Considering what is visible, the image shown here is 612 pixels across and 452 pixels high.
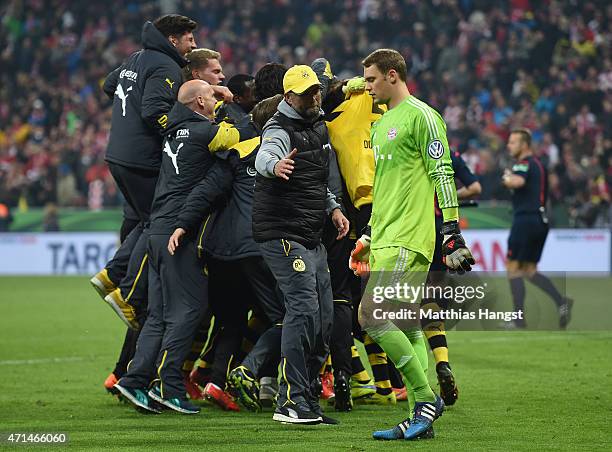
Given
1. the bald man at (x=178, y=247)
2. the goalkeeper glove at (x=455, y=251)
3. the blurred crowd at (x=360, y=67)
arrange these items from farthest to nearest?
the blurred crowd at (x=360, y=67)
the bald man at (x=178, y=247)
the goalkeeper glove at (x=455, y=251)

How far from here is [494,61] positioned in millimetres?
27109

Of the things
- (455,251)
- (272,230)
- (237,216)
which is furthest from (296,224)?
(455,251)

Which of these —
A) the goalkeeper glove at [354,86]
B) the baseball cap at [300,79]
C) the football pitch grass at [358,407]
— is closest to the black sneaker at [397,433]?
the football pitch grass at [358,407]

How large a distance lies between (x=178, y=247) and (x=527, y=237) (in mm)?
7230

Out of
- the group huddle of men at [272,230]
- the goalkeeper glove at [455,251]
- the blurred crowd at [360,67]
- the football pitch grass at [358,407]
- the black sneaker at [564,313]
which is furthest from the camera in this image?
the blurred crowd at [360,67]

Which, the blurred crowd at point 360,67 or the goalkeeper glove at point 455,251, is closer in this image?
the goalkeeper glove at point 455,251

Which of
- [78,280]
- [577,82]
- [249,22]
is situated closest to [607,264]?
[577,82]

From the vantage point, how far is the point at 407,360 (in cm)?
674

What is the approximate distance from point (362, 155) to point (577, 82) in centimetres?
1829

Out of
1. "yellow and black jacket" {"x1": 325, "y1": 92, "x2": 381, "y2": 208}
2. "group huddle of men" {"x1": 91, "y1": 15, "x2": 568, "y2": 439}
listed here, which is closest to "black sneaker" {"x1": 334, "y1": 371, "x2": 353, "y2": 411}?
"group huddle of men" {"x1": 91, "y1": 15, "x2": 568, "y2": 439}

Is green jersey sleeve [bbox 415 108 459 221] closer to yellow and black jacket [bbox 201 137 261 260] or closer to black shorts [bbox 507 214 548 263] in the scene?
yellow and black jacket [bbox 201 137 261 260]

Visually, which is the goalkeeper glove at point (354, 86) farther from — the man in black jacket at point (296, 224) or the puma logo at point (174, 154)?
the puma logo at point (174, 154)

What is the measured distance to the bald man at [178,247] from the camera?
8.02 metres

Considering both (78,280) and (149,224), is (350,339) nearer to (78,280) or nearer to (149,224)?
(149,224)
